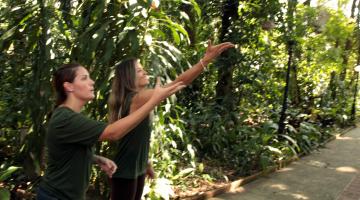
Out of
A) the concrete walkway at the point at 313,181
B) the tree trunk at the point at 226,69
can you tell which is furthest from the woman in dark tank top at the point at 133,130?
the tree trunk at the point at 226,69

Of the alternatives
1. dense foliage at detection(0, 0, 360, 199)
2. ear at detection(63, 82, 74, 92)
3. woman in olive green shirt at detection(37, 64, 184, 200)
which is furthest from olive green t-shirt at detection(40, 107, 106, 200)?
dense foliage at detection(0, 0, 360, 199)

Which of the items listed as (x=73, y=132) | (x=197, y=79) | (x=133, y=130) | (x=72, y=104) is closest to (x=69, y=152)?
(x=73, y=132)

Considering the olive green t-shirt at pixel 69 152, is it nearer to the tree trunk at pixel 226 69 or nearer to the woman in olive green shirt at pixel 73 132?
the woman in olive green shirt at pixel 73 132

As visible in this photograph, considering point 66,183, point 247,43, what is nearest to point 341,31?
point 247,43

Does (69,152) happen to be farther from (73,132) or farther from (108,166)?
(108,166)

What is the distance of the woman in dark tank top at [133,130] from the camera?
288 cm

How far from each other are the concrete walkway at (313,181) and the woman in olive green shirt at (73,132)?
3.56 m

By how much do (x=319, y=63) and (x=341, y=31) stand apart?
5.13ft

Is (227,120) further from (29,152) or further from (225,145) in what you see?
(29,152)

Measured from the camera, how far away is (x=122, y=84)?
290cm

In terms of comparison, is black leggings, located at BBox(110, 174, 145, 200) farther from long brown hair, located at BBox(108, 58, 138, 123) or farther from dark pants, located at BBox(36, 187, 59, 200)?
dark pants, located at BBox(36, 187, 59, 200)

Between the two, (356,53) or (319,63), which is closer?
(319,63)

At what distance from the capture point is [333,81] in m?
12.9

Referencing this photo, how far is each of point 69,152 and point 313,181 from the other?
525 cm
